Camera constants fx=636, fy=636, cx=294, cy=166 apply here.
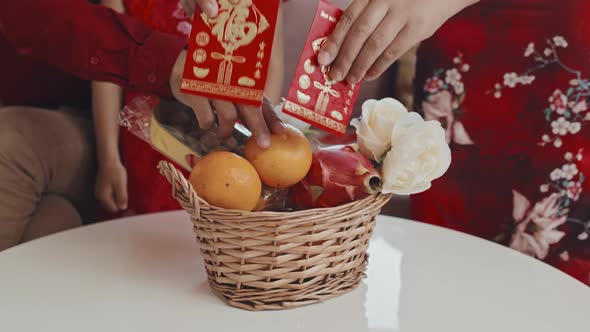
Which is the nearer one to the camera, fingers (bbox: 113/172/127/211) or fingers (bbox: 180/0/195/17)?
fingers (bbox: 180/0/195/17)

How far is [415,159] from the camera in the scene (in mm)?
766

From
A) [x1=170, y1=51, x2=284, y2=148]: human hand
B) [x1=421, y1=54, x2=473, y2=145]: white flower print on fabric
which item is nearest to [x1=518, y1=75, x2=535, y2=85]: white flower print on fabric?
[x1=421, y1=54, x2=473, y2=145]: white flower print on fabric

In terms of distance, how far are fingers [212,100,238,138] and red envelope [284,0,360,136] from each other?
113 mm

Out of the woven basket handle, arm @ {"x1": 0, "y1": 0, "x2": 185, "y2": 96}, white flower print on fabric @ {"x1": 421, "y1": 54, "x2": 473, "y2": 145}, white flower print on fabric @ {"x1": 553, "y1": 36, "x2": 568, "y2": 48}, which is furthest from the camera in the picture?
white flower print on fabric @ {"x1": 421, "y1": 54, "x2": 473, "y2": 145}

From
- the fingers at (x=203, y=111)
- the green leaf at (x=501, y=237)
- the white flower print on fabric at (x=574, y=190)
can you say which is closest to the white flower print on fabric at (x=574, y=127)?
the white flower print on fabric at (x=574, y=190)

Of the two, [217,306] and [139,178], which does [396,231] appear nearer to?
[217,306]

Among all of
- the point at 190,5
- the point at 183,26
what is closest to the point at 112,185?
the point at 183,26

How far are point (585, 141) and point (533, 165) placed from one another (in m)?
0.11

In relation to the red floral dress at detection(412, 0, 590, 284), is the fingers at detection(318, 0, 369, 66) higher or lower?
higher

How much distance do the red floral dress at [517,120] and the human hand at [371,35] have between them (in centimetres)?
51

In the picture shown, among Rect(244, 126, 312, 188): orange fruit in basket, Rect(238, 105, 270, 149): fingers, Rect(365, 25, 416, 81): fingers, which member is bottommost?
Rect(244, 126, 312, 188): orange fruit in basket

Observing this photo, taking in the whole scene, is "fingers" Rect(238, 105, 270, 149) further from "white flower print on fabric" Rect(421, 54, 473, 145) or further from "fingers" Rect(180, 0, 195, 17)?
"white flower print on fabric" Rect(421, 54, 473, 145)

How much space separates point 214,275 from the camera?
798 millimetres

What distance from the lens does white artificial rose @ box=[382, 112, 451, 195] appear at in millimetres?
762
